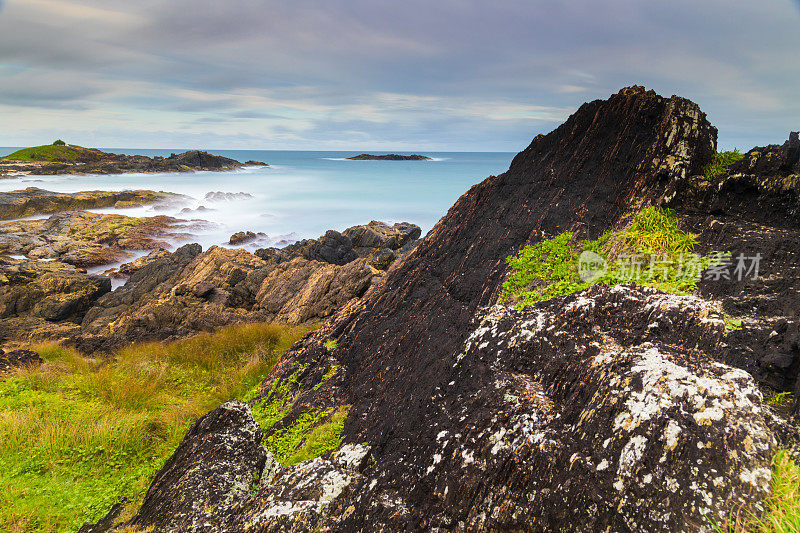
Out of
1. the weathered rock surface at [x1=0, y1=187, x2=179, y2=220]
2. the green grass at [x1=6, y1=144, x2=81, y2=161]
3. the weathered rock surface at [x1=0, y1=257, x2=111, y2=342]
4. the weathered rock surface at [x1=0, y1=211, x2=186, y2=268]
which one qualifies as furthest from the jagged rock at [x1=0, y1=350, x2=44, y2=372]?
the green grass at [x1=6, y1=144, x2=81, y2=161]

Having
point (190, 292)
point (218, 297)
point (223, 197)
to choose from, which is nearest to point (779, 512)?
point (218, 297)

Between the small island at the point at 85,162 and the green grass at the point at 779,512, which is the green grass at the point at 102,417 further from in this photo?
the small island at the point at 85,162

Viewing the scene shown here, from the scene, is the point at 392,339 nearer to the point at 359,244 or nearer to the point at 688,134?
the point at 688,134

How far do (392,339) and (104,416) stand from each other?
5880mm

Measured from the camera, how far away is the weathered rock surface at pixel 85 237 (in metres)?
33.9

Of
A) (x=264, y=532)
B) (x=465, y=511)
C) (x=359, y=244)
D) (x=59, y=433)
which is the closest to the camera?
(x=465, y=511)

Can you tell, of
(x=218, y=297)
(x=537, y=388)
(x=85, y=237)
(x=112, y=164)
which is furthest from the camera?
(x=112, y=164)

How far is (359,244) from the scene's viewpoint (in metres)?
30.4

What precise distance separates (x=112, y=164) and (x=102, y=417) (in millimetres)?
111309

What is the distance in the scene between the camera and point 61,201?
5400cm

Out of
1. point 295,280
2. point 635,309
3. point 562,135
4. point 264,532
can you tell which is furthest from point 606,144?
point 295,280

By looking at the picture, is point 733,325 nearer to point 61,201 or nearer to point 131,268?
point 131,268

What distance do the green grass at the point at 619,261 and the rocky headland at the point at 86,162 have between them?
110 metres

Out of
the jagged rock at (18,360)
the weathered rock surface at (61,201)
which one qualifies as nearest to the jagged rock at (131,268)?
the jagged rock at (18,360)
